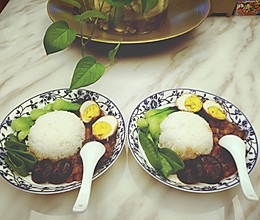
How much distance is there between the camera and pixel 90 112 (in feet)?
2.71

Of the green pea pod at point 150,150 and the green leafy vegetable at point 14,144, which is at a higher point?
the green leafy vegetable at point 14,144

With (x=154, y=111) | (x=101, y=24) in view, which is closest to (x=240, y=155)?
(x=154, y=111)

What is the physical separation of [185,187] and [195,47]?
2.40 feet

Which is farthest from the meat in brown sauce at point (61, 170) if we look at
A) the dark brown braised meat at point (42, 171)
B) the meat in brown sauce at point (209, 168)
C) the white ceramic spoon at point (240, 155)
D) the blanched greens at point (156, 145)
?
the white ceramic spoon at point (240, 155)

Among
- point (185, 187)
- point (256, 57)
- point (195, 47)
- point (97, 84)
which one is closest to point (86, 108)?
point (97, 84)

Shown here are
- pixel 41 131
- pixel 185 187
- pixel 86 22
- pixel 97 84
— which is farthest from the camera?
pixel 86 22

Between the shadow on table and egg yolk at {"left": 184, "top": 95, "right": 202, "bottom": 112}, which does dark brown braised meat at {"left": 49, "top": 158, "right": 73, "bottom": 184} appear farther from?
the shadow on table

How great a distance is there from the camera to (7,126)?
2.57 feet

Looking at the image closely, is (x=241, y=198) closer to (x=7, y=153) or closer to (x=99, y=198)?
(x=99, y=198)

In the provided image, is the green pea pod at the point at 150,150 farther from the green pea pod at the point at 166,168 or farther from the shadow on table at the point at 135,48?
the shadow on table at the point at 135,48

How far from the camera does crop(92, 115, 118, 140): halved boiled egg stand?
76cm

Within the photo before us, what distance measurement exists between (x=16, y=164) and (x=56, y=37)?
37 cm

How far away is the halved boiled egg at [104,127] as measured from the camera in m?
0.76

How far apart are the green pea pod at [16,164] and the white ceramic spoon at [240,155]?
52cm
